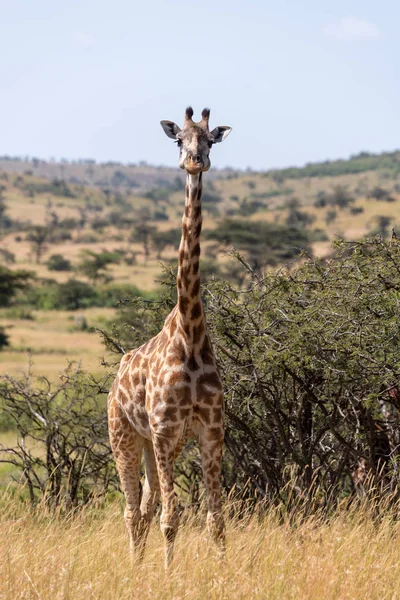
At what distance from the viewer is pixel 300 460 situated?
768 cm

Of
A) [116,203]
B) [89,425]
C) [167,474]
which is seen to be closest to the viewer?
[167,474]

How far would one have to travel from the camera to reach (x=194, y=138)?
18.6 ft

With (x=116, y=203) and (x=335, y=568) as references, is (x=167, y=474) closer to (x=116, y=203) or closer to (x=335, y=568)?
(x=335, y=568)

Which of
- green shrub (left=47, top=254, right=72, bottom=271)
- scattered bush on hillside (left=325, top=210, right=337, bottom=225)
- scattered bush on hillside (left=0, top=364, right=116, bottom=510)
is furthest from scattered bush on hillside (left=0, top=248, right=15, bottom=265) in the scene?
scattered bush on hillside (left=0, top=364, right=116, bottom=510)

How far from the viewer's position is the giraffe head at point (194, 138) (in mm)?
5637

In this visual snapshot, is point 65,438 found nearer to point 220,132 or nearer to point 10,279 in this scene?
point 220,132

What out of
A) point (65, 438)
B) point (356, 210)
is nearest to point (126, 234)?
point (356, 210)

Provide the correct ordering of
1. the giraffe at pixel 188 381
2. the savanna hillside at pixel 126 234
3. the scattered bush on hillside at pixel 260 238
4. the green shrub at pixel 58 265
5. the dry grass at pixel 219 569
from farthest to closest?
the green shrub at pixel 58 265 < the scattered bush on hillside at pixel 260 238 < the savanna hillside at pixel 126 234 < the giraffe at pixel 188 381 < the dry grass at pixel 219 569

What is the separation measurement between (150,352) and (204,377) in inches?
27.6

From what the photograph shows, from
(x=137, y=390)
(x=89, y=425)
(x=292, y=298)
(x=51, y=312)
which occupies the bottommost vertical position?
(x=51, y=312)

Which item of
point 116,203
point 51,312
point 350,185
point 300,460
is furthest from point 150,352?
point 350,185

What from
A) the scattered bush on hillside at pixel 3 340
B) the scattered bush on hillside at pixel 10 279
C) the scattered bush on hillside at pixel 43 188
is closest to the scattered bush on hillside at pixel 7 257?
the scattered bush on hillside at pixel 10 279

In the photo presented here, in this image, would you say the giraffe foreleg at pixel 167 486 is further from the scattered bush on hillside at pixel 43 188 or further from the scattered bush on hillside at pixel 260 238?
the scattered bush on hillside at pixel 43 188

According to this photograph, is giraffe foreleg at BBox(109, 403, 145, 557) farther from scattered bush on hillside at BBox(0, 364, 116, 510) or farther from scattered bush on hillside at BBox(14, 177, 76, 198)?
scattered bush on hillside at BBox(14, 177, 76, 198)
